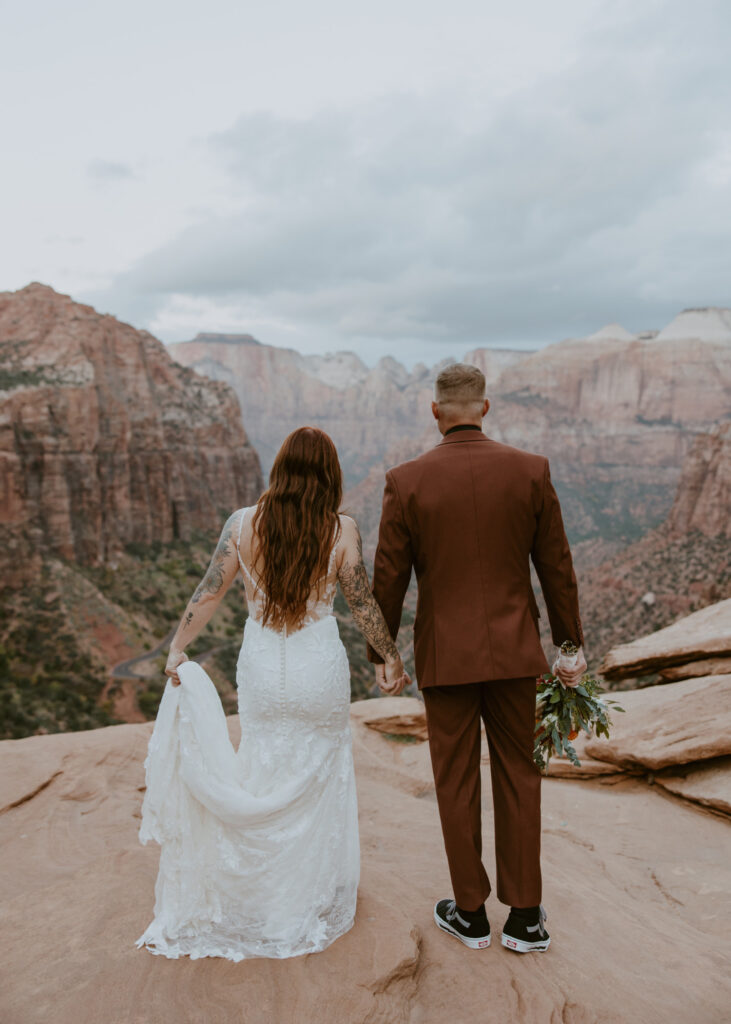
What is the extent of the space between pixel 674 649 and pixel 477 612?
5.68 meters

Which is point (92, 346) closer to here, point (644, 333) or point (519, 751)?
point (519, 751)

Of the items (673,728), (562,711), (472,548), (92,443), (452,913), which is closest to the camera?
(472,548)

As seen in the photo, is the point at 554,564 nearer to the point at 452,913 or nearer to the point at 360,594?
the point at 360,594

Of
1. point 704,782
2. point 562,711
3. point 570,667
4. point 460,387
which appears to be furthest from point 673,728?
point 460,387

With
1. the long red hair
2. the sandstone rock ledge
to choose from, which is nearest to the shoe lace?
the sandstone rock ledge

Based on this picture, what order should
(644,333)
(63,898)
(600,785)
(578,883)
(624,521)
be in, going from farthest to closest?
(644,333) < (624,521) < (600,785) < (578,883) < (63,898)

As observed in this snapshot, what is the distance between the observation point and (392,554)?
375cm

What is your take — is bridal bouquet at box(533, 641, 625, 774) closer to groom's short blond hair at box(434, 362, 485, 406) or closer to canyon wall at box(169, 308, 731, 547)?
groom's short blond hair at box(434, 362, 485, 406)

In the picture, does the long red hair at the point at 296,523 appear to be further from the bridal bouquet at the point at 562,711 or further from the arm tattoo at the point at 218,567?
the bridal bouquet at the point at 562,711

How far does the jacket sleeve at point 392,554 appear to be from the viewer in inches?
146

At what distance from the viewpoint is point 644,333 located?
635 feet

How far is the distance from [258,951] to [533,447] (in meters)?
154

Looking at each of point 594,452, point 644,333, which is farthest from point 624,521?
point 644,333

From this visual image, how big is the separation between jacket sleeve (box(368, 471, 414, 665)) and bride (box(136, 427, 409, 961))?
0.31 feet
